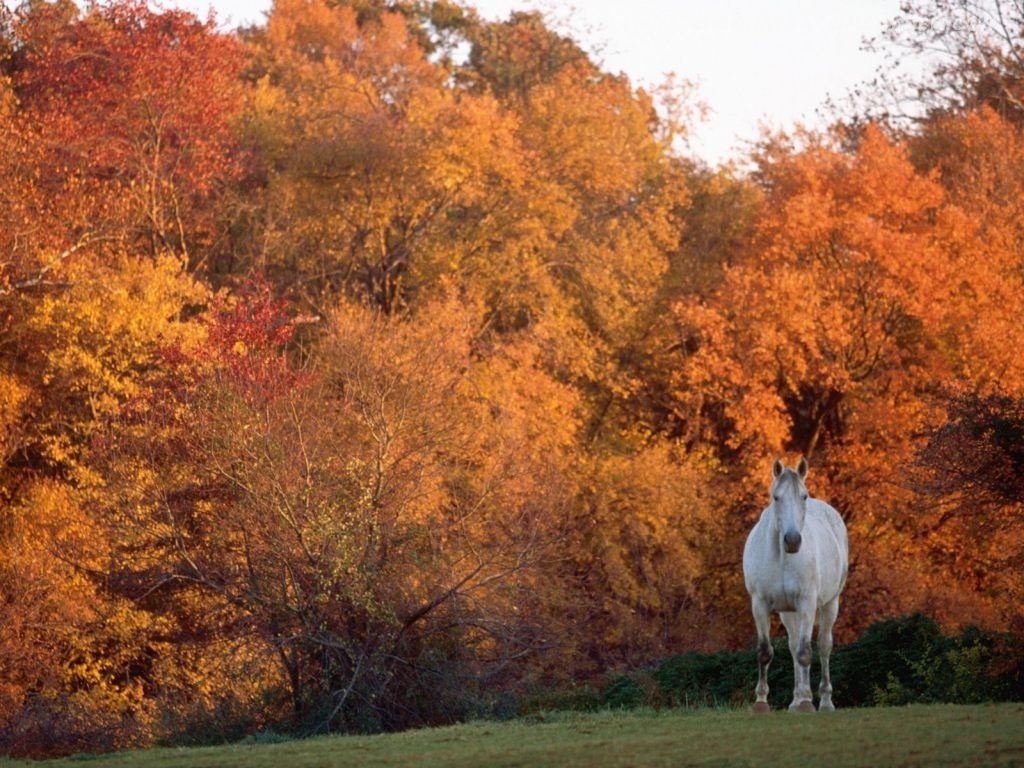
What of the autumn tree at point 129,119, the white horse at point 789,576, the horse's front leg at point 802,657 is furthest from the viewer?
the autumn tree at point 129,119

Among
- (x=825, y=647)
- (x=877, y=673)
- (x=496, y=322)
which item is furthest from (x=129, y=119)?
(x=825, y=647)

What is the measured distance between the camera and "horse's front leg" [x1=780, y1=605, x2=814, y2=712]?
1536 cm

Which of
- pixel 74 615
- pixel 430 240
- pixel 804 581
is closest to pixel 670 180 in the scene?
pixel 430 240

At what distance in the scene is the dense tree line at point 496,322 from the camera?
2669cm

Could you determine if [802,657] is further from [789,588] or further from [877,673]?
[877,673]

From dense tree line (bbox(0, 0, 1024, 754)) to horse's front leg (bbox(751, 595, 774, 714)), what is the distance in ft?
24.1

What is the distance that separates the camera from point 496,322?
43.3 meters

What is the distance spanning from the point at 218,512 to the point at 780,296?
74.2 ft

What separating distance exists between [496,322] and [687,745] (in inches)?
1236

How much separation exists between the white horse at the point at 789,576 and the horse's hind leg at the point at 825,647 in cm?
1

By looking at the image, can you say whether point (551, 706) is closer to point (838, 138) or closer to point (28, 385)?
point (28, 385)

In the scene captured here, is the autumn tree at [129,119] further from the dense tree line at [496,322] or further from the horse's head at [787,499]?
the horse's head at [787,499]

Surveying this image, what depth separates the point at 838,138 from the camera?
1884 inches

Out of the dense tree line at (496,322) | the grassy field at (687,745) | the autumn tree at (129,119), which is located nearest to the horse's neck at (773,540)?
the grassy field at (687,745)
